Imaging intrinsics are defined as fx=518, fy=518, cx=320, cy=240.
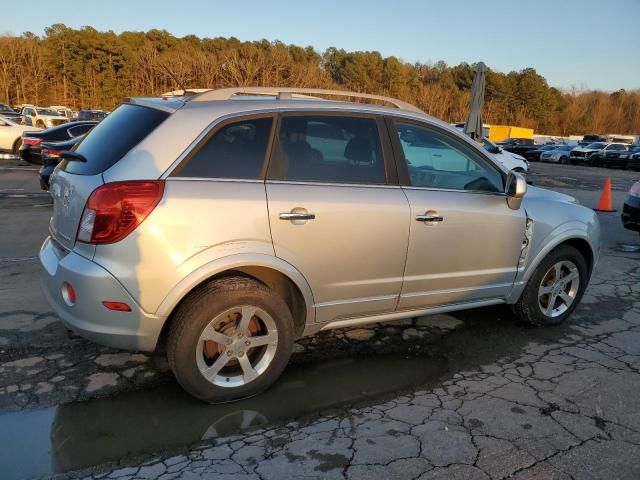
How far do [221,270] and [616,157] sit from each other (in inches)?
1420

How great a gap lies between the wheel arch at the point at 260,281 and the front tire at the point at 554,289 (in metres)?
2.03

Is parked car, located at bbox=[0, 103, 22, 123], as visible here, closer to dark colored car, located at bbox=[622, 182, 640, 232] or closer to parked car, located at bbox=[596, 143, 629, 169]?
dark colored car, located at bbox=[622, 182, 640, 232]

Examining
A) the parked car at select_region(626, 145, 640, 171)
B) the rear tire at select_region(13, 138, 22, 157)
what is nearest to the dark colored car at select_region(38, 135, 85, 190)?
the rear tire at select_region(13, 138, 22, 157)

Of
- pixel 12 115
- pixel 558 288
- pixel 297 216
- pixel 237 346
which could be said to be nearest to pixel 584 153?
pixel 558 288

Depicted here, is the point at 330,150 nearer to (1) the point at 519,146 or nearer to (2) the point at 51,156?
(2) the point at 51,156

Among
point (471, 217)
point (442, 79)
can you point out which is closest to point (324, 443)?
point (471, 217)

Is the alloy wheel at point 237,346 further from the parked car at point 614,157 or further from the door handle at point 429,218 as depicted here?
the parked car at point 614,157

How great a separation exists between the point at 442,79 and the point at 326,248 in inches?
3399

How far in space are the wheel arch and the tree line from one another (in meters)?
36.8

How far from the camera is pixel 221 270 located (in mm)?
2891

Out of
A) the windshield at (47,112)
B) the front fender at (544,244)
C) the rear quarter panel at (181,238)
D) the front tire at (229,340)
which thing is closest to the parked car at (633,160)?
the front fender at (544,244)

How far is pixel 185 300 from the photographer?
9.62 feet

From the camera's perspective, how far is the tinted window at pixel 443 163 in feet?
12.1

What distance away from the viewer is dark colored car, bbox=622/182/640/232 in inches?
291
